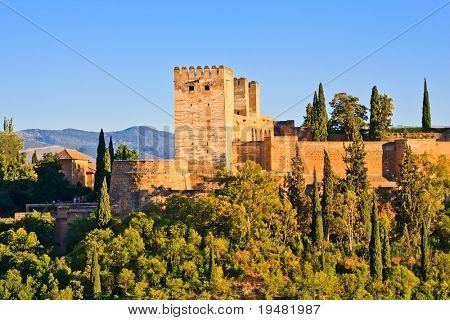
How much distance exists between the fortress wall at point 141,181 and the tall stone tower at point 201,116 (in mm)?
1504

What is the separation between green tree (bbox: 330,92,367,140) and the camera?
45.7 meters

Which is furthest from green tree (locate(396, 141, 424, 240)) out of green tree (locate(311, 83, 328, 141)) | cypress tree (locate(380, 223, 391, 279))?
green tree (locate(311, 83, 328, 141))

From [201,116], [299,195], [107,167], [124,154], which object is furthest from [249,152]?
[124,154]

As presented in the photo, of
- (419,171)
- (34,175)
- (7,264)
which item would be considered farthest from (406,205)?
(34,175)

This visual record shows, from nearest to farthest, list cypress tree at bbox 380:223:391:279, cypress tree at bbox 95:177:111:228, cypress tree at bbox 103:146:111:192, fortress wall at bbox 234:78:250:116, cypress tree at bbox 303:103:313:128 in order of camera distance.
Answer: cypress tree at bbox 380:223:391:279
cypress tree at bbox 95:177:111:228
cypress tree at bbox 103:146:111:192
fortress wall at bbox 234:78:250:116
cypress tree at bbox 303:103:313:128

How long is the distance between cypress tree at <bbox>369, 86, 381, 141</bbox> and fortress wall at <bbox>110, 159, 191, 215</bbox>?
11.3 metres

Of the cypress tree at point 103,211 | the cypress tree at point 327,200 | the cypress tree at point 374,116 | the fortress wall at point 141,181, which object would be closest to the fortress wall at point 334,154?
the cypress tree at point 374,116

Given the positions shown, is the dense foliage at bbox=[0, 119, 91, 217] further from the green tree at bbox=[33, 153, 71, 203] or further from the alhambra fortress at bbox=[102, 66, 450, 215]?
the alhambra fortress at bbox=[102, 66, 450, 215]

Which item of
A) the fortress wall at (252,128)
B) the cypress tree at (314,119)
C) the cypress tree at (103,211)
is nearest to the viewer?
the cypress tree at (103,211)

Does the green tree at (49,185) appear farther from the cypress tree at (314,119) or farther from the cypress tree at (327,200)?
the cypress tree at (327,200)

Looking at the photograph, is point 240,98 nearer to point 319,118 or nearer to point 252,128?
point 252,128

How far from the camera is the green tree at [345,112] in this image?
150 feet

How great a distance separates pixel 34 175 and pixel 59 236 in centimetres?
907

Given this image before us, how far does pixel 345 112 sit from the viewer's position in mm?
46812
